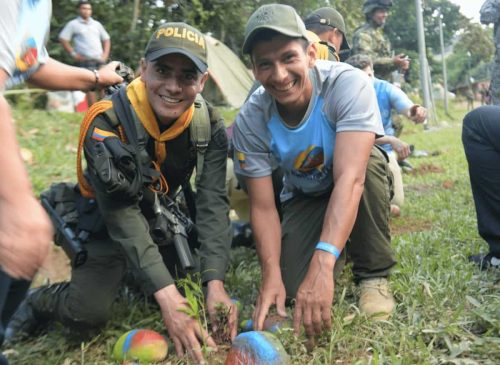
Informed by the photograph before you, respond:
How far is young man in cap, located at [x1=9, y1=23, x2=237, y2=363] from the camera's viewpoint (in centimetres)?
254

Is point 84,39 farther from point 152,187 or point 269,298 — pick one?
point 269,298

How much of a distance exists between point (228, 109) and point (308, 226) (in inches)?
386

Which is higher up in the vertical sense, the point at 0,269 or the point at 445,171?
the point at 0,269

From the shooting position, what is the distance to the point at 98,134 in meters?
2.69

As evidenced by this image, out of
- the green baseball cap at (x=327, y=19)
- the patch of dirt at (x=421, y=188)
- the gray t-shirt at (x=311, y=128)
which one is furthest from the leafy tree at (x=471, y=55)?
the gray t-shirt at (x=311, y=128)

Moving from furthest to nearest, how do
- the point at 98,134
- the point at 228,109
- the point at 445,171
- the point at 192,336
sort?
the point at 228,109 → the point at 445,171 → the point at 98,134 → the point at 192,336

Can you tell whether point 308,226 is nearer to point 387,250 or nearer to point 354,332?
point 387,250

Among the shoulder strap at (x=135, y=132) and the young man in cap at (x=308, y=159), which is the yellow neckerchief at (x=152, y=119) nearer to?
the shoulder strap at (x=135, y=132)

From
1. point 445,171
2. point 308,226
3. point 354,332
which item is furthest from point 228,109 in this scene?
point 354,332

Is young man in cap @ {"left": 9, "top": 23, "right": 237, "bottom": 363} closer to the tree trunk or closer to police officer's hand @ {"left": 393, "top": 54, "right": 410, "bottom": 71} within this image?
police officer's hand @ {"left": 393, "top": 54, "right": 410, "bottom": 71}

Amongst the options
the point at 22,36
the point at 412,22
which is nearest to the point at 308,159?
the point at 22,36

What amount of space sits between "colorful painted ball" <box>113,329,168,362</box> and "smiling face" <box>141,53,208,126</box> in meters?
1.04

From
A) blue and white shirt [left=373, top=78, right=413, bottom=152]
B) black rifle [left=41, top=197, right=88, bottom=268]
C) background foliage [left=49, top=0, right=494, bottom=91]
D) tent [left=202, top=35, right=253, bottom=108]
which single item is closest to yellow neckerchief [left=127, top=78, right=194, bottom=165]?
black rifle [left=41, top=197, right=88, bottom=268]

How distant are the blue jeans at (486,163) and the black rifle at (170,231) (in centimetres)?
156
